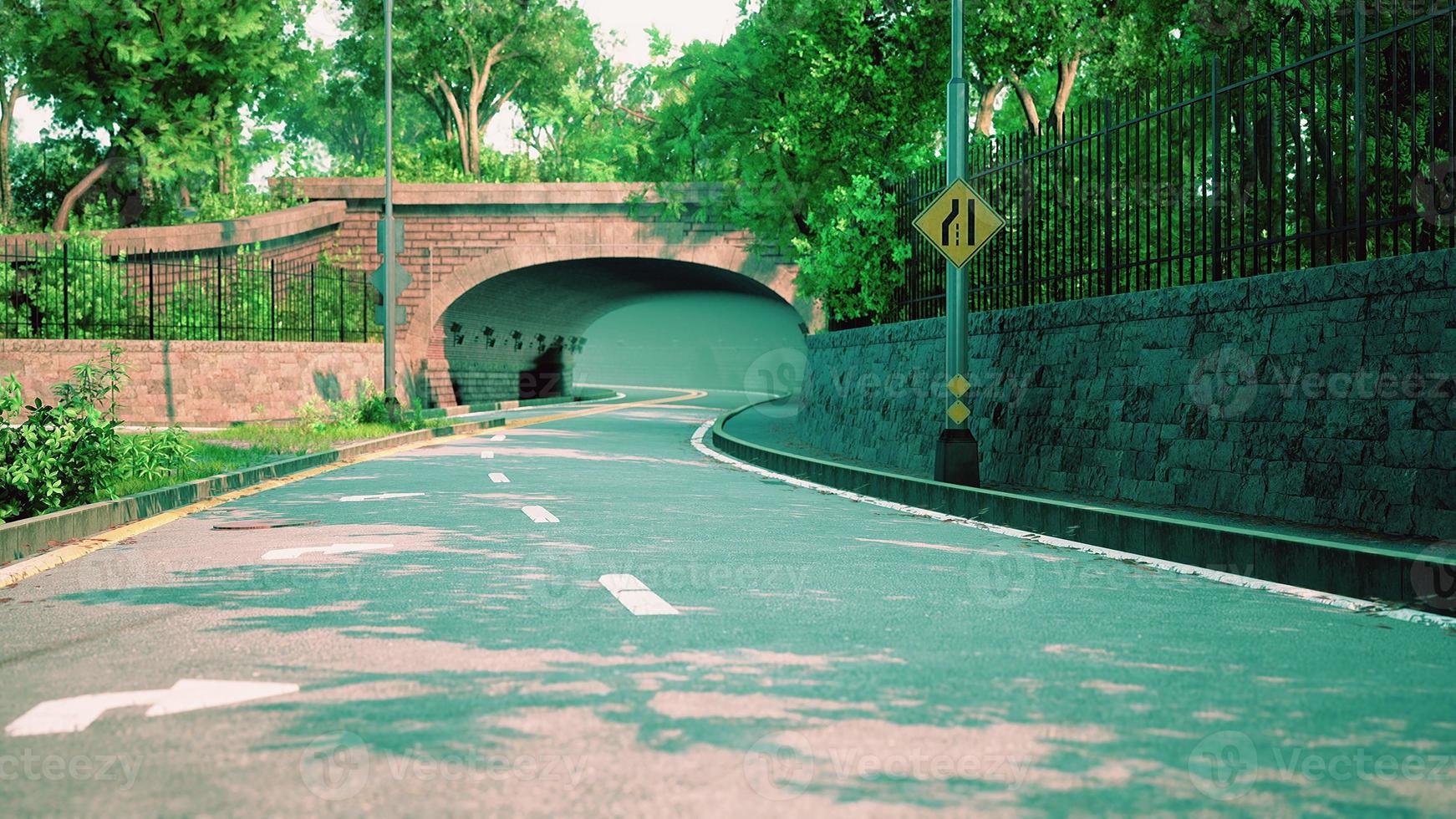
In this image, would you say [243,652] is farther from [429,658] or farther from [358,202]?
[358,202]

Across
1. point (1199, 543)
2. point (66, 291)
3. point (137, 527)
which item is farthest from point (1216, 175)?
point (66, 291)

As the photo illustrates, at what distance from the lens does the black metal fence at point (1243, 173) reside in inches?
400

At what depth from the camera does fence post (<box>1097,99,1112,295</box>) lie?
44.4 feet

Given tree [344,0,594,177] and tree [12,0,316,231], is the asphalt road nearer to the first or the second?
tree [12,0,316,231]

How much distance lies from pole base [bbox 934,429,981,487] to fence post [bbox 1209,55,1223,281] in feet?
9.97

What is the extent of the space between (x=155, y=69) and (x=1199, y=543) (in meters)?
35.6

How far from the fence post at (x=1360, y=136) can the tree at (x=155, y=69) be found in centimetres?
→ 3327

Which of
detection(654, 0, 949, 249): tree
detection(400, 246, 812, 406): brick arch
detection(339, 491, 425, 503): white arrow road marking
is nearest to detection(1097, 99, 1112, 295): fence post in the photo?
detection(339, 491, 425, 503): white arrow road marking

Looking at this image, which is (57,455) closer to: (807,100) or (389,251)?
(807,100)

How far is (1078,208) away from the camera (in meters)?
14.5

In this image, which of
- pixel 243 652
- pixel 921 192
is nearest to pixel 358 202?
pixel 921 192

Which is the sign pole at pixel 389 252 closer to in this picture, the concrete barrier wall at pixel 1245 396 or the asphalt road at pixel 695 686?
the concrete barrier wall at pixel 1245 396

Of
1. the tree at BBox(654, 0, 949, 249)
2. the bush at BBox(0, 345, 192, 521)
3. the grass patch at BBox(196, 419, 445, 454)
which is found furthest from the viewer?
the tree at BBox(654, 0, 949, 249)

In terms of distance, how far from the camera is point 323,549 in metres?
9.87
